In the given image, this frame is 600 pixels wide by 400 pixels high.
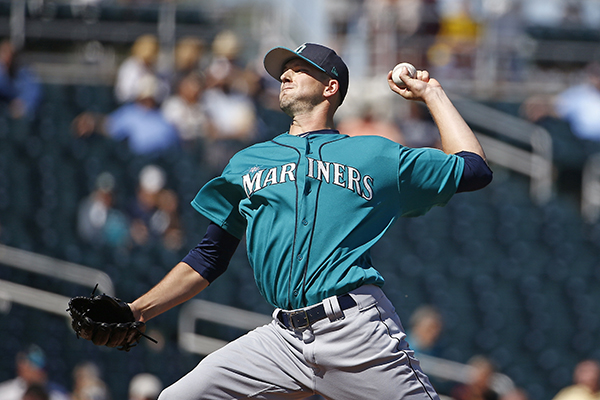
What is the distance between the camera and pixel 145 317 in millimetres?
2777

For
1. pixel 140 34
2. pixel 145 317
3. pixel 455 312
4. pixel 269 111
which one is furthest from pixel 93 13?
pixel 145 317

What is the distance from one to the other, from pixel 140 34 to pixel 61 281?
4.39m

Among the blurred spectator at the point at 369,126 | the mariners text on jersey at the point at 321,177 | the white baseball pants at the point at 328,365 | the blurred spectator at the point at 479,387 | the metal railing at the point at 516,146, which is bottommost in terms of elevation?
the blurred spectator at the point at 479,387

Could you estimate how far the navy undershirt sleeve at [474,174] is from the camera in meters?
2.73

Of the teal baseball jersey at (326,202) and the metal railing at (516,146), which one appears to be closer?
the teal baseball jersey at (326,202)

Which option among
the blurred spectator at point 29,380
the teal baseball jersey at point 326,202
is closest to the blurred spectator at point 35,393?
the blurred spectator at point 29,380

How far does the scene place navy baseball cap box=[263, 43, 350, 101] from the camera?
9.40 feet

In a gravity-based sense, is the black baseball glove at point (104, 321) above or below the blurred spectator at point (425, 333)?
above

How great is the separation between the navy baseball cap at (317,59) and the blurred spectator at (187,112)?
542cm

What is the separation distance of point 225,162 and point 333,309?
18.9 ft

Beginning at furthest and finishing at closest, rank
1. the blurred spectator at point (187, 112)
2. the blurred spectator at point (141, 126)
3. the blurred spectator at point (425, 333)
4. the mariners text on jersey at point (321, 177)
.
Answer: the blurred spectator at point (187, 112) → the blurred spectator at point (141, 126) → the blurred spectator at point (425, 333) → the mariners text on jersey at point (321, 177)

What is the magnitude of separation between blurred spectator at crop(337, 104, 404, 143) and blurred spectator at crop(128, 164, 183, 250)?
196 cm

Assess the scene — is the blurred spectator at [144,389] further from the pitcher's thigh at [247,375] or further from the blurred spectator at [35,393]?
the pitcher's thigh at [247,375]

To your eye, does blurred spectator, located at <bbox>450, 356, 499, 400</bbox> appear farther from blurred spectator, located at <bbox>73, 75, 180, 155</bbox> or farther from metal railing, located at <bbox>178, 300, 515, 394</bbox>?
blurred spectator, located at <bbox>73, 75, 180, 155</bbox>
